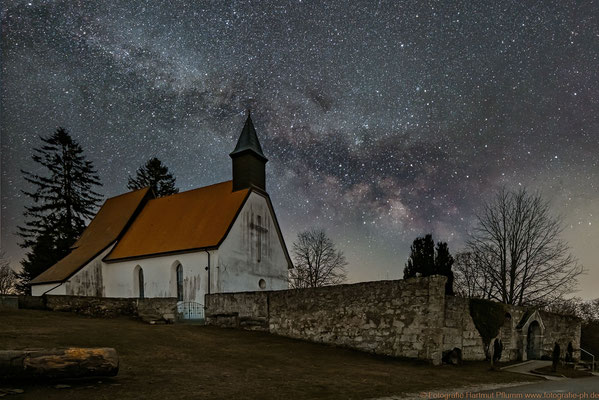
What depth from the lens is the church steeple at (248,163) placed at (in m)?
28.8

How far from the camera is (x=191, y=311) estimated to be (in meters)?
22.9

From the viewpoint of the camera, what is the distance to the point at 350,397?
25.2ft

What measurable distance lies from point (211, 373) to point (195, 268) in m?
16.6

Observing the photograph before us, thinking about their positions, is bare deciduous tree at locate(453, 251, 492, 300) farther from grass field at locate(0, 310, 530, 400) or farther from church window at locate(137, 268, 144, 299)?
church window at locate(137, 268, 144, 299)

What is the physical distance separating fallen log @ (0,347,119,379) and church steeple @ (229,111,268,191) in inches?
846

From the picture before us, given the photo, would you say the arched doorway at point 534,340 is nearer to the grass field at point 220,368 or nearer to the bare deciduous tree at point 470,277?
the grass field at point 220,368

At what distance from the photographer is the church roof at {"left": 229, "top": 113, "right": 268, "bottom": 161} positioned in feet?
96.5

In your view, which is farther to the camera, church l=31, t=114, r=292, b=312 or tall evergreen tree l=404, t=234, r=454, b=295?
tall evergreen tree l=404, t=234, r=454, b=295

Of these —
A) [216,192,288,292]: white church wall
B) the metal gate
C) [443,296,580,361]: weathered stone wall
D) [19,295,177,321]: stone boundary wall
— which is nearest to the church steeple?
[216,192,288,292]: white church wall

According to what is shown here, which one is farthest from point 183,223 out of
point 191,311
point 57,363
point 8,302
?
point 57,363

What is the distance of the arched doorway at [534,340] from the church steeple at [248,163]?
19.1 meters

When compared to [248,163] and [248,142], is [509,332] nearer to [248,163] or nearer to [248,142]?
[248,163]

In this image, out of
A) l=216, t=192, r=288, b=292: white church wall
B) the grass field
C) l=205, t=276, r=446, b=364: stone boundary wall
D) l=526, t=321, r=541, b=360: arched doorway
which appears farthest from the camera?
l=216, t=192, r=288, b=292: white church wall

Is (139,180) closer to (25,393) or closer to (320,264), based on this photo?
(320,264)
